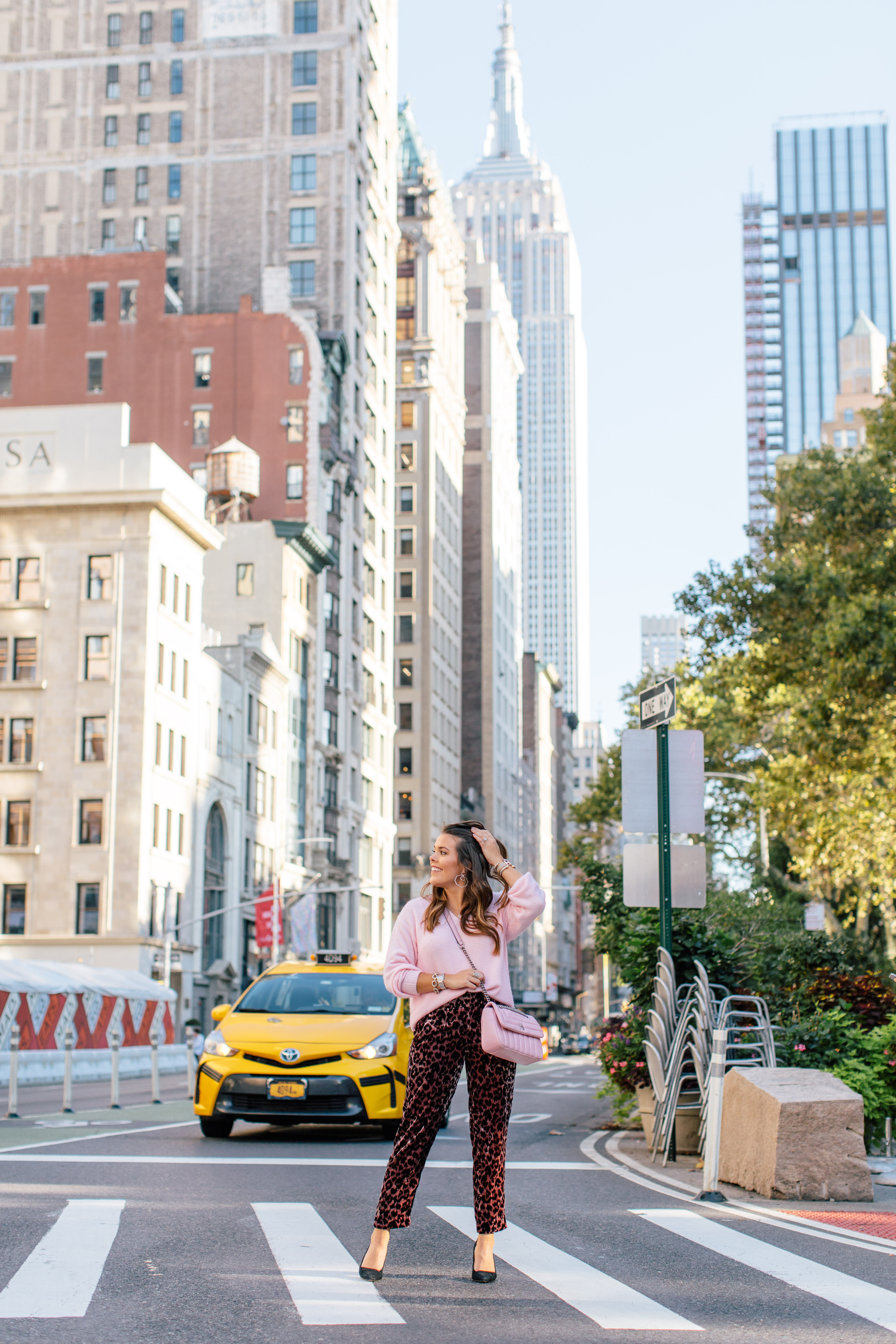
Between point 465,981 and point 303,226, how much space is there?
83.5 m

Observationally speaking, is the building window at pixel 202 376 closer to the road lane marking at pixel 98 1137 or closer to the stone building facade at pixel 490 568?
the stone building facade at pixel 490 568

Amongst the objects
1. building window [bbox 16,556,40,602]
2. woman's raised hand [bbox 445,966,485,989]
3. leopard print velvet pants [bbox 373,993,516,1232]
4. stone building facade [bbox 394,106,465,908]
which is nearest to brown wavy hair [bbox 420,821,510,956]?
woman's raised hand [bbox 445,966,485,989]

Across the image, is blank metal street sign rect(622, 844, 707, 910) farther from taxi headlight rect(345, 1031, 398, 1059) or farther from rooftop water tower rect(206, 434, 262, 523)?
rooftop water tower rect(206, 434, 262, 523)

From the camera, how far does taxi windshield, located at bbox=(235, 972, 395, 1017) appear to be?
15250mm

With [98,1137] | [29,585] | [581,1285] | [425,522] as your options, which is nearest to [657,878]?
[98,1137]

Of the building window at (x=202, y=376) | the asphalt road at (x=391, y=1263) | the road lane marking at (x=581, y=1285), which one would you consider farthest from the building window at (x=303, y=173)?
the road lane marking at (x=581, y=1285)

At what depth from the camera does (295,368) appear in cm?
7944

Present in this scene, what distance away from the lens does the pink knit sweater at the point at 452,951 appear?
6824 mm

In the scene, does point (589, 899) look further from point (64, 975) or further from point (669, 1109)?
point (64, 975)

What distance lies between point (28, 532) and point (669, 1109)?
49843mm

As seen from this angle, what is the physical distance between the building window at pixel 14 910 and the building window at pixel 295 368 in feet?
103

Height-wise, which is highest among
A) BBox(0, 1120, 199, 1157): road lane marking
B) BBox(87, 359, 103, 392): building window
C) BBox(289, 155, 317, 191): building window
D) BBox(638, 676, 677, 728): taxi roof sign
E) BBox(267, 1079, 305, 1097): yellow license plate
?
BBox(289, 155, 317, 191): building window

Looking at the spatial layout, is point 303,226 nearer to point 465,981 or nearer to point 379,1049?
point 379,1049

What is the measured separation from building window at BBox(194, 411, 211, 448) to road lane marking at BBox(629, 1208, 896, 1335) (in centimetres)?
7163
